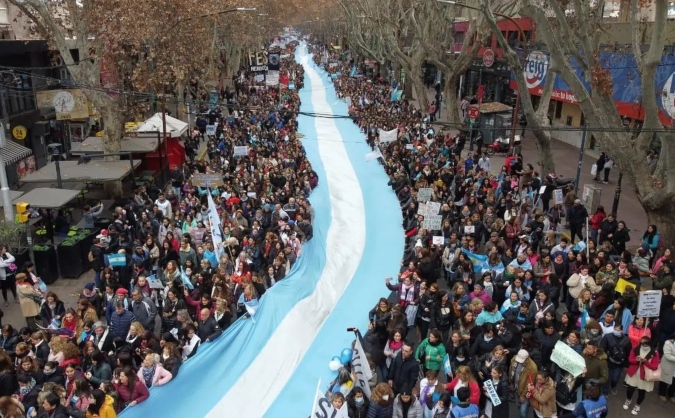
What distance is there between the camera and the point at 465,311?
9484mm

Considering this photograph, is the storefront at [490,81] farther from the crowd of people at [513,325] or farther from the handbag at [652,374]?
the handbag at [652,374]

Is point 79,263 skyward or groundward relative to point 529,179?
groundward

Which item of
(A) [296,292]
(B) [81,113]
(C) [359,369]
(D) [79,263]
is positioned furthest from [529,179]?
(B) [81,113]

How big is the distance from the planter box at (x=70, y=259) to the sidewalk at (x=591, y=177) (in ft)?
42.6

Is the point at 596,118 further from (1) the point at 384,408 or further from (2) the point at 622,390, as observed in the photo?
(1) the point at 384,408

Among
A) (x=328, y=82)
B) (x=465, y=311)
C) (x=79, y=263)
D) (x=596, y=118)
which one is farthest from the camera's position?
(x=328, y=82)

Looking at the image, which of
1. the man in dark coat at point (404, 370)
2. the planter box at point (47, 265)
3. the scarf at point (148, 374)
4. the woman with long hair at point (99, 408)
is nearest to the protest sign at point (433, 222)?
the man in dark coat at point (404, 370)

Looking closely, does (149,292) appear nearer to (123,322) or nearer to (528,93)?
(123,322)

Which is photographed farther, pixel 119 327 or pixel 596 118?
pixel 596 118

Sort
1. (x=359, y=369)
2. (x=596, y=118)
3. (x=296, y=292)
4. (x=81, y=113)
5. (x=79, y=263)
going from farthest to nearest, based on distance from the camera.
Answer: (x=81, y=113)
(x=79, y=263)
(x=596, y=118)
(x=296, y=292)
(x=359, y=369)

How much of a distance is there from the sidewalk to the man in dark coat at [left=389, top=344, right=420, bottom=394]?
26.6ft

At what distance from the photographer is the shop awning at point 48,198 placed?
1516 centimetres

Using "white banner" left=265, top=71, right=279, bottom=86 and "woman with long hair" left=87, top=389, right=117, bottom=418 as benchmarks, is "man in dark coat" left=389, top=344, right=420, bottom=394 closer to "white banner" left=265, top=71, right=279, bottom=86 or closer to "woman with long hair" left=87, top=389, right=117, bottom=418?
"woman with long hair" left=87, top=389, right=117, bottom=418

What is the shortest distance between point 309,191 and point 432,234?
20.0 ft
